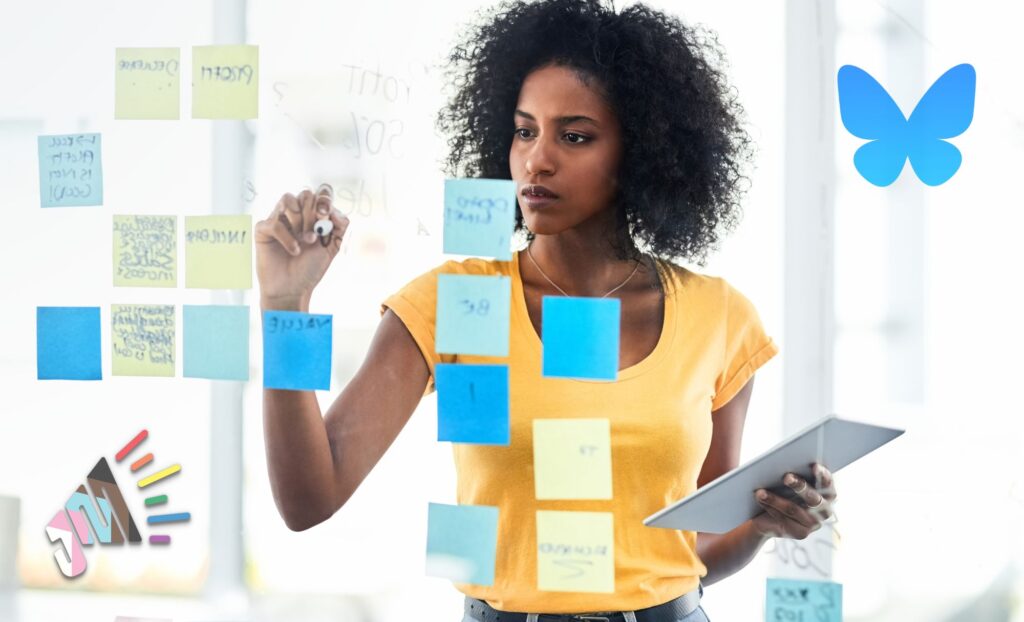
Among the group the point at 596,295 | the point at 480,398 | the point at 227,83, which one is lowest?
the point at 480,398

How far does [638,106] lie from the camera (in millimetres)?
1146

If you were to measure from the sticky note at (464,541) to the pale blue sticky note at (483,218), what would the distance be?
297 millimetres

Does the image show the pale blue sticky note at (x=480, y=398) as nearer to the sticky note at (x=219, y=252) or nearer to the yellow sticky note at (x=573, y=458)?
the yellow sticky note at (x=573, y=458)

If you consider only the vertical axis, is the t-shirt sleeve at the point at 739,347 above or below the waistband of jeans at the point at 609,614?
above

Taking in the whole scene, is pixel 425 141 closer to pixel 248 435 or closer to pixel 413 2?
pixel 413 2

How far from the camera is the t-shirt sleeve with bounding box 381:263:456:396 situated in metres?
1.17

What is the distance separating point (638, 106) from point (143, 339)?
2.37 ft

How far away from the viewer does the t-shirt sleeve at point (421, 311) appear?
3.85 feet

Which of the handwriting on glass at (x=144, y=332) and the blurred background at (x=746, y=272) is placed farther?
the handwriting on glass at (x=144, y=332)

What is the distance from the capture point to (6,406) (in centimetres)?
151

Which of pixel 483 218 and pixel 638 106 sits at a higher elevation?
pixel 638 106

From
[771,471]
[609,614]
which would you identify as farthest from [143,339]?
[771,471]

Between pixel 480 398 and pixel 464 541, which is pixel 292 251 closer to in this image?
pixel 480 398

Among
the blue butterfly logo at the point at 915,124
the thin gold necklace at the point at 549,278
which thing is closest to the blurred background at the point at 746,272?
the blue butterfly logo at the point at 915,124
